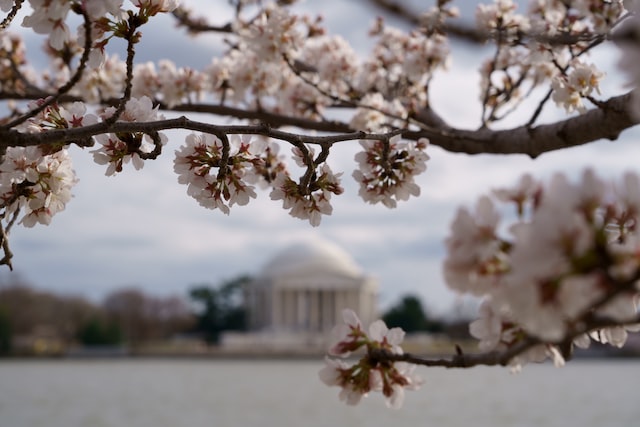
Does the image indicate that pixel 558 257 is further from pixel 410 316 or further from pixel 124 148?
pixel 410 316

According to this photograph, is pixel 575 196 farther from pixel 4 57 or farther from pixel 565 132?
pixel 4 57

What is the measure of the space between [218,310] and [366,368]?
77.2 metres

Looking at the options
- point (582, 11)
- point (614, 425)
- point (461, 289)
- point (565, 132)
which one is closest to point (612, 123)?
point (565, 132)

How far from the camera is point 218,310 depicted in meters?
78.1

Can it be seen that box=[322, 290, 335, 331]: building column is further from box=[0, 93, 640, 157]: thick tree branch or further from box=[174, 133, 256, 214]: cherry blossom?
box=[174, 133, 256, 214]: cherry blossom

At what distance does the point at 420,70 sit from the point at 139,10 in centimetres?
359

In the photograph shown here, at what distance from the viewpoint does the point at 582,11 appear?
4.33m

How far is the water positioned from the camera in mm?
14508

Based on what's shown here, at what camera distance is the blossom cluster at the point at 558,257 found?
1104mm

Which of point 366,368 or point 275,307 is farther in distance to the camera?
point 275,307

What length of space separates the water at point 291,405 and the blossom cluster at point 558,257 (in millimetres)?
12886

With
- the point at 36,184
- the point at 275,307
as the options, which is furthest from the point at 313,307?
the point at 36,184

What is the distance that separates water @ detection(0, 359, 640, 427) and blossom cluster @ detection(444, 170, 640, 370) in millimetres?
12886

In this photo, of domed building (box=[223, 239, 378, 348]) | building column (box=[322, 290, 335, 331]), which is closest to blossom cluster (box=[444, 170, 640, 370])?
domed building (box=[223, 239, 378, 348])
